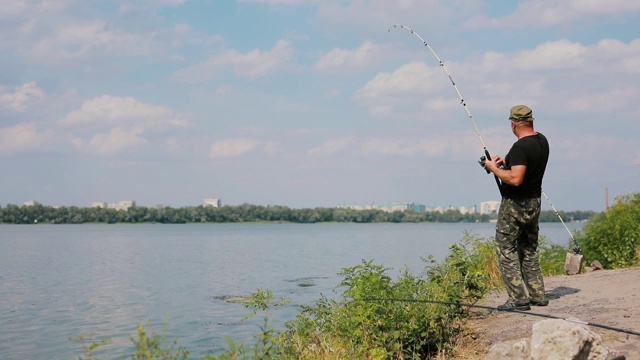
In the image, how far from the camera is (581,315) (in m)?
8.45

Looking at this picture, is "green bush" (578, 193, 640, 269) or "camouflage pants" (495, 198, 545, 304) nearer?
"camouflage pants" (495, 198, 545, 304)

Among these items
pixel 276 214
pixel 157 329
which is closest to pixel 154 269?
pixel 157 329

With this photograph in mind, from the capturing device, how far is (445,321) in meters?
8.38

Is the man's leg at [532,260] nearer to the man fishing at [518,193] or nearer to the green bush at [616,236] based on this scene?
the man fishing at [518,193]

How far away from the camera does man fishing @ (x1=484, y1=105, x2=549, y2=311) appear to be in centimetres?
820

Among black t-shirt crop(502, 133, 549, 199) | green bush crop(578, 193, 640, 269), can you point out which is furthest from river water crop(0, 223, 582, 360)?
black t-shirt crop(502, 133, 549, 199)

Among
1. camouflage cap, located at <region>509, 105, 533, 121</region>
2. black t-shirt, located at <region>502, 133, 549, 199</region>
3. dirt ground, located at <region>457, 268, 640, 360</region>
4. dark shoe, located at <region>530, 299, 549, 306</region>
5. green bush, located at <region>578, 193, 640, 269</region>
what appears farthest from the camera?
green bush, located at <region>578, 193, 640, 269</region>

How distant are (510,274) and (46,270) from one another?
112 ft

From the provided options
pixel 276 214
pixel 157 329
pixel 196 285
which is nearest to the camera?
pixel 157 329

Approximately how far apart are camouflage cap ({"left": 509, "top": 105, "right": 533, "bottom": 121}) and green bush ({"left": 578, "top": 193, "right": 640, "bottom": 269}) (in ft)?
30.2

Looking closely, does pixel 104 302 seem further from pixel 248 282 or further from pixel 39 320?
pixel 248 282

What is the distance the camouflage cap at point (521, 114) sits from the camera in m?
8.38

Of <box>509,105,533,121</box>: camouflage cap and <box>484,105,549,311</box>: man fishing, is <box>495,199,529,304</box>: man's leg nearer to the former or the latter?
<box>484,105,549,311</box>: man fishing

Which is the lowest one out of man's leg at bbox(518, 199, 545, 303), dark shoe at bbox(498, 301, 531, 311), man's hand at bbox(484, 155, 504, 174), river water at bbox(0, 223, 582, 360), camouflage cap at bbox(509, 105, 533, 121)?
river water at bbox(0, 223, 582, 360)
